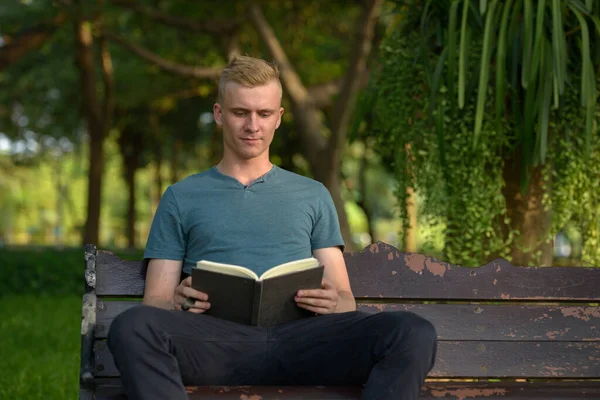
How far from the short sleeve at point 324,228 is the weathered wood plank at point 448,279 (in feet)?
0.50

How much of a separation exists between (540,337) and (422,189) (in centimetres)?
136

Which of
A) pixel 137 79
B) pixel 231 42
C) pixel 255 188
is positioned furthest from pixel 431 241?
pixel 137 79

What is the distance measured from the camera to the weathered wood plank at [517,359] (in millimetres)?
3404

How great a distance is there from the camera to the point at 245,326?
3.00 metres

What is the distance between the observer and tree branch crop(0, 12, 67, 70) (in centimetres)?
1223

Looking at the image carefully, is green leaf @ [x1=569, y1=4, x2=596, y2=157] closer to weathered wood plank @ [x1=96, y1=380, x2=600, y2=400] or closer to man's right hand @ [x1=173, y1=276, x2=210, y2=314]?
weathered wood plank @ [x1=96, y1=380, x2=600, y2=400]

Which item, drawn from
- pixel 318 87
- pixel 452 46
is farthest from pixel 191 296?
pixel 318 87

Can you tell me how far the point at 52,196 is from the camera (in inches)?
2174

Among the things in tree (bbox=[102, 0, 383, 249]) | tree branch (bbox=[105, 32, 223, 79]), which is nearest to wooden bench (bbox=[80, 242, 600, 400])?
tree (bbox=[102, 0, 383, 249])

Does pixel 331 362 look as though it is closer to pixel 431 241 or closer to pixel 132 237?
pixel 431 241

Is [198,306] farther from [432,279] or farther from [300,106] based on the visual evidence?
Result: [300,106]

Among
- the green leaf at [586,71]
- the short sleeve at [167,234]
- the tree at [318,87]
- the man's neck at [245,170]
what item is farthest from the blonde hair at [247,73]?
the tree at [318,87]

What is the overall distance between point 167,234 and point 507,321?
1.33m

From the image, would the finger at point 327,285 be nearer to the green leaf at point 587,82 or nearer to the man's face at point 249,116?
the man's face at point 249,116
